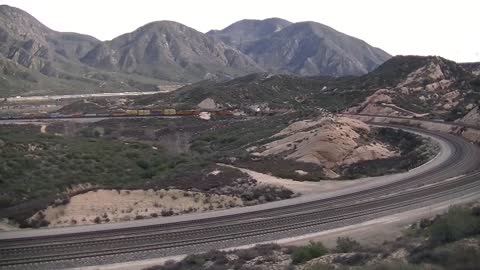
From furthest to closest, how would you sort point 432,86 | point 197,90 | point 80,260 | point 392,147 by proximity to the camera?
point 197,90
point 432,86
point 392,147
point 80,260

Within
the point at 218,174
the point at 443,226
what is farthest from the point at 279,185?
the point at 443,226

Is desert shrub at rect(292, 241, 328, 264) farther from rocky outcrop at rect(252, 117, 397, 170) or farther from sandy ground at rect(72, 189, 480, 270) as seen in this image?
rocky outcrop at rect(252, 117, 397, 170)

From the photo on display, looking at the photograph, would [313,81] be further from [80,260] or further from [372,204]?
[80,260]

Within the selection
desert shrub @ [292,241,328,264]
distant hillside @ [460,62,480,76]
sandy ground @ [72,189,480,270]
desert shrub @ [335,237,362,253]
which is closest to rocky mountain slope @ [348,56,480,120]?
A: distant hillside @ [460,62,480,76]

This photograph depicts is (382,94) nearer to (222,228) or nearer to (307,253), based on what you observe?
(222,228)

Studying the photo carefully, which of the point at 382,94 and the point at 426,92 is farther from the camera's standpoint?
the point at 426,92

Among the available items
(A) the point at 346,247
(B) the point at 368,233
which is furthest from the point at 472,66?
(A) the point at 346,247
